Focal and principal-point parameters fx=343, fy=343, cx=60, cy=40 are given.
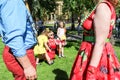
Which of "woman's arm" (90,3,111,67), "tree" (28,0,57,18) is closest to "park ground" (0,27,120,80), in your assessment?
"woman's arm" (90,3,111,67)

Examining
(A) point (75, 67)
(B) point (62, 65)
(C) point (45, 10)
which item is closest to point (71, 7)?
(B) point (62, 65)

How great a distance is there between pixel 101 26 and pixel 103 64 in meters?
0.63

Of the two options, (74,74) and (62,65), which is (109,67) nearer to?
(74,74)

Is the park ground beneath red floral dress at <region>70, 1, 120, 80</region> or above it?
beneath

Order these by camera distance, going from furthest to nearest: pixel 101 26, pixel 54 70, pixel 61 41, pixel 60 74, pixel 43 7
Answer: pixel 43 7, pixel 61 41, pixel 54 70, pixel 60 74, pixel 101 26

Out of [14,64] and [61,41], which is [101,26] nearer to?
[14,64]

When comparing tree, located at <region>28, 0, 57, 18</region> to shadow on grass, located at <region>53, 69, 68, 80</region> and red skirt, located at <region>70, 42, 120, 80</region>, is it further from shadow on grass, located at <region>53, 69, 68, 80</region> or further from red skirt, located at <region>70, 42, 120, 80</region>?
red skirt, located at <region>70, 42, 120, 80</region>

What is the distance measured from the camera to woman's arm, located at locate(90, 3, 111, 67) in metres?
3.85

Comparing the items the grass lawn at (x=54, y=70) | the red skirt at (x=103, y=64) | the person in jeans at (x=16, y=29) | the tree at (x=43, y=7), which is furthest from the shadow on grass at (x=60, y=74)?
the tree at (x=43, y=7)

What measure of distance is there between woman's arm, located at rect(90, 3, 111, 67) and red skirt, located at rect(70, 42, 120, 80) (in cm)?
31

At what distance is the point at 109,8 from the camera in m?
3.91

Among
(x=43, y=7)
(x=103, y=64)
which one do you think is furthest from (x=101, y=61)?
(x=43, y=7)

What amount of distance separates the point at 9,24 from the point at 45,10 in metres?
36.5

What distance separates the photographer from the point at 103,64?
4.28m
